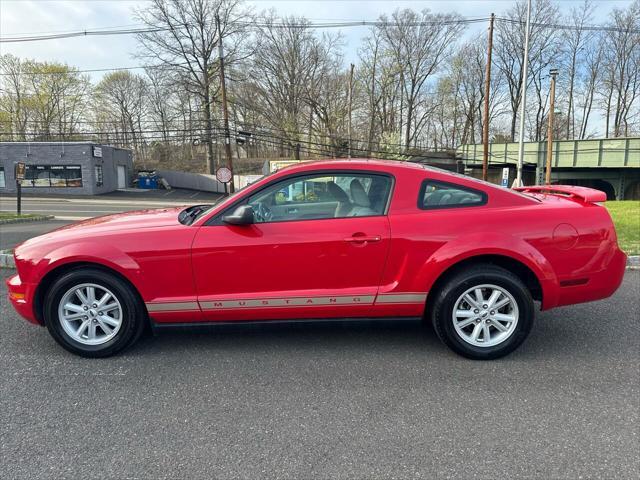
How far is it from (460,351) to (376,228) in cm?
119

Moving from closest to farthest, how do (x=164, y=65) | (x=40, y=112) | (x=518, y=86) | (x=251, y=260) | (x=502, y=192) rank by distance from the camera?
(x=251, y=260)
(x=502, y=192)
(x=164, y=65)
(x=40, y=112)
(x=518, y=86)

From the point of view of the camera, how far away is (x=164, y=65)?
37.0m

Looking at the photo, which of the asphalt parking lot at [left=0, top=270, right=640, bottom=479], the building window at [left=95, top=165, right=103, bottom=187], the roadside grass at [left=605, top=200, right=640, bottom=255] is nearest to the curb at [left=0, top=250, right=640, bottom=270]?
the roadside grass at [left=605, top=200, right=640, bottom=255]

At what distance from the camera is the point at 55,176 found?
1230 inches

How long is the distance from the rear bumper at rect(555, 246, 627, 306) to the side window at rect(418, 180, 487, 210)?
3.08 feet

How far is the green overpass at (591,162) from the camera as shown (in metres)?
25.9

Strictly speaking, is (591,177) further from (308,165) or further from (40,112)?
(40,112)

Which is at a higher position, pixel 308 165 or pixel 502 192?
pixel 308 165

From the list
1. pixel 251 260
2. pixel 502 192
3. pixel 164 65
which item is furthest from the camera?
pixel 164 65

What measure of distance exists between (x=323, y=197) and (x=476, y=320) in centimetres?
155

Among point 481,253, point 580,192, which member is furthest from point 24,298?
point 580,192

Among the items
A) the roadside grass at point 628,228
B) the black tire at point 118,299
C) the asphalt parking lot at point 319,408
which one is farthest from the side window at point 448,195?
the roadside grass at point 628,228

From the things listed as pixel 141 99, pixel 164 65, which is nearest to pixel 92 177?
pixel 164 65

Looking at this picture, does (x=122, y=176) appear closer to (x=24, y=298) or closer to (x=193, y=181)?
(x=193, y=181)
